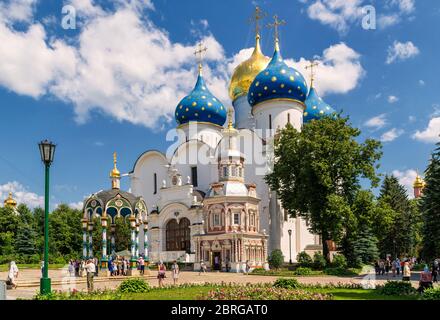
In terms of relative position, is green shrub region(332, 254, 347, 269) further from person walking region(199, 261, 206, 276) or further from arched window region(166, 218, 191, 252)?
arched window region(166, 218, 191, 252)

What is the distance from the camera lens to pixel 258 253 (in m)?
34.5

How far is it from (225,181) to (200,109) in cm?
1146

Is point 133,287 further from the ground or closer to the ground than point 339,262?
further from the ground

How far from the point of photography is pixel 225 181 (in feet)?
116

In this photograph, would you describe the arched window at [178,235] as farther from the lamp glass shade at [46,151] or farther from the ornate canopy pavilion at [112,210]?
the lamp glass shade at [46,151]

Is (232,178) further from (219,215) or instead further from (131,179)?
(131,179)

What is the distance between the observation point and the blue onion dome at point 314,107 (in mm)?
48469

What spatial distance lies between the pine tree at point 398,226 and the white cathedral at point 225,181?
724 cm

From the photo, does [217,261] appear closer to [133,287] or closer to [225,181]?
[225,181]

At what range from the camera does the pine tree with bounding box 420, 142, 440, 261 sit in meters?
26.4

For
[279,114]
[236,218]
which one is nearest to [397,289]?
[236,218]

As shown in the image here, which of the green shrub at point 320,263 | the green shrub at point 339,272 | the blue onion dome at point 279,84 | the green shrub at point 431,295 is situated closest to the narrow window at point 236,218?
the green shrub at point 320,263

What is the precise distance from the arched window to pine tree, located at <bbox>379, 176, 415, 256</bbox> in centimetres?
1746
